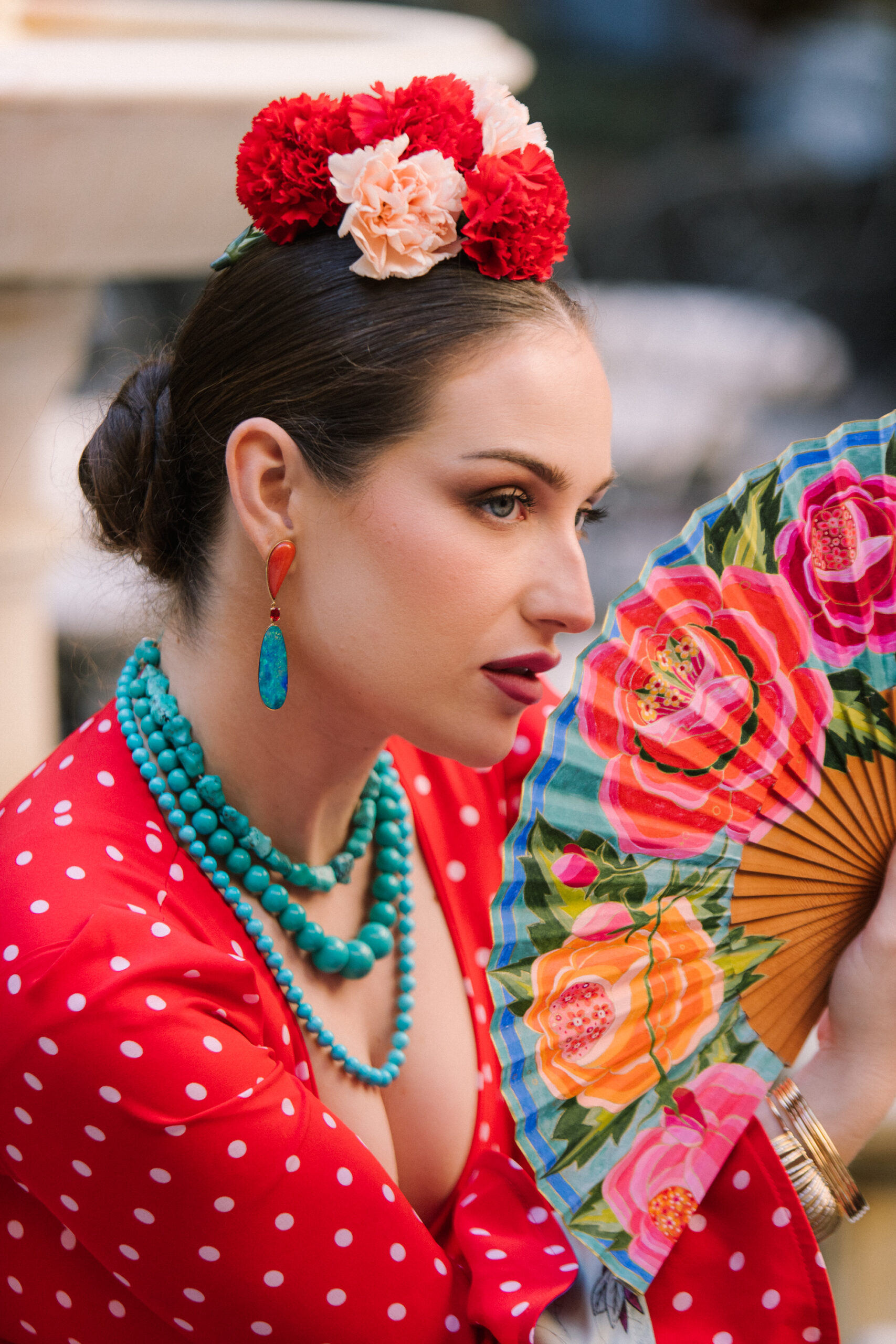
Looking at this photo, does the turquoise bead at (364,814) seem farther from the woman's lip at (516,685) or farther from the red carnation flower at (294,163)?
the red carnation flower at (294,163)

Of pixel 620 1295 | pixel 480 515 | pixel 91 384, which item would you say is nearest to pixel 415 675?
pixel 480 515

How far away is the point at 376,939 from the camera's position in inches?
49.3

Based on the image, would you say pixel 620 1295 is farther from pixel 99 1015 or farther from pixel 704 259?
pixel 704 259

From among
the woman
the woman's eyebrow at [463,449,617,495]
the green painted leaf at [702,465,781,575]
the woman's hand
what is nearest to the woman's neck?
the woman

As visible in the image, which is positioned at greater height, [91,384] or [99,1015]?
[91,384]

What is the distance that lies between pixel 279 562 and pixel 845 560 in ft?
1.52

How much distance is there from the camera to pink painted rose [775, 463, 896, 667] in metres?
1.03

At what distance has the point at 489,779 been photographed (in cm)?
145

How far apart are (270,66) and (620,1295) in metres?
1.37

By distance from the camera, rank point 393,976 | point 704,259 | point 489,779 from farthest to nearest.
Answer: point 704,259, point 489,779, point 393,976

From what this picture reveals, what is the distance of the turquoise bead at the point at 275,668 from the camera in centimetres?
110

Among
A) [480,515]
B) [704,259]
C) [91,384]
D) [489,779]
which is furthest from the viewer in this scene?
[704,259]

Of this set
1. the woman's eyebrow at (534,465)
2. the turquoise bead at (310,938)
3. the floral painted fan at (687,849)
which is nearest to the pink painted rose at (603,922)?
the floral painted fan at (687,849)

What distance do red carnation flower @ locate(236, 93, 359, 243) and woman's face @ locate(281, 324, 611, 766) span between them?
20cm
